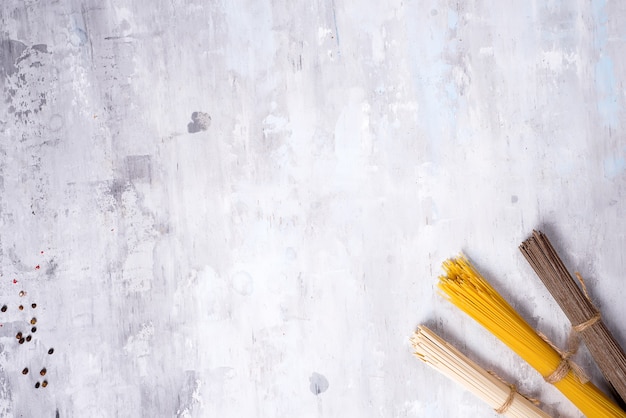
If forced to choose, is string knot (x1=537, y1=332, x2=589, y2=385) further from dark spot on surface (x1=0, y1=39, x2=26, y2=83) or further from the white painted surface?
dark spot on surface (x1=0, y1=39, x2=26, y2=83)

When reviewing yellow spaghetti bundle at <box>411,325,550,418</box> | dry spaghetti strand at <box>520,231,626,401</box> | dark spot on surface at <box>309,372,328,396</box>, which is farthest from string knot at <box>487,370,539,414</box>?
dark spot on surface at <box>309,372,328,396</box>

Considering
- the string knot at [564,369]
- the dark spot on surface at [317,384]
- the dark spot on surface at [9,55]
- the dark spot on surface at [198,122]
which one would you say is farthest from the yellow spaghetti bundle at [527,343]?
the dark spot on surface at [9,55]

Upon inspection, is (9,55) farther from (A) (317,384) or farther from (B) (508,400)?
(B) (508,400)

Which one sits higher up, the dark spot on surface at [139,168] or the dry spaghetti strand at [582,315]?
the dark spot on surface at [139,168]

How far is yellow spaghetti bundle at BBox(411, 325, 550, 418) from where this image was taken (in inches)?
47.4

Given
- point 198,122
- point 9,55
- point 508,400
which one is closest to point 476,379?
point 508,400

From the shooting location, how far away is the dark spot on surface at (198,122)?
131 centimetres

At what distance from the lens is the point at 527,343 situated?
1.20 m

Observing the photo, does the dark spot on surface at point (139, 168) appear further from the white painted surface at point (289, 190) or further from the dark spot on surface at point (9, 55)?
the dark spot on surface at point (9, 55)

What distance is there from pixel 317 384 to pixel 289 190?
525 mm

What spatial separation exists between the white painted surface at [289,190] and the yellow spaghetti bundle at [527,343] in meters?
0.07

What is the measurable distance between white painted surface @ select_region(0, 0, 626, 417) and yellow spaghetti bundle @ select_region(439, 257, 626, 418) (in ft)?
0.24

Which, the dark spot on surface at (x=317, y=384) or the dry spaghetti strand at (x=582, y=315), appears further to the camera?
the dark spot on surface at (x=317, y=384)

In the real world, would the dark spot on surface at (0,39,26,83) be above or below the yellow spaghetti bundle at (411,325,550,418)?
A: above
